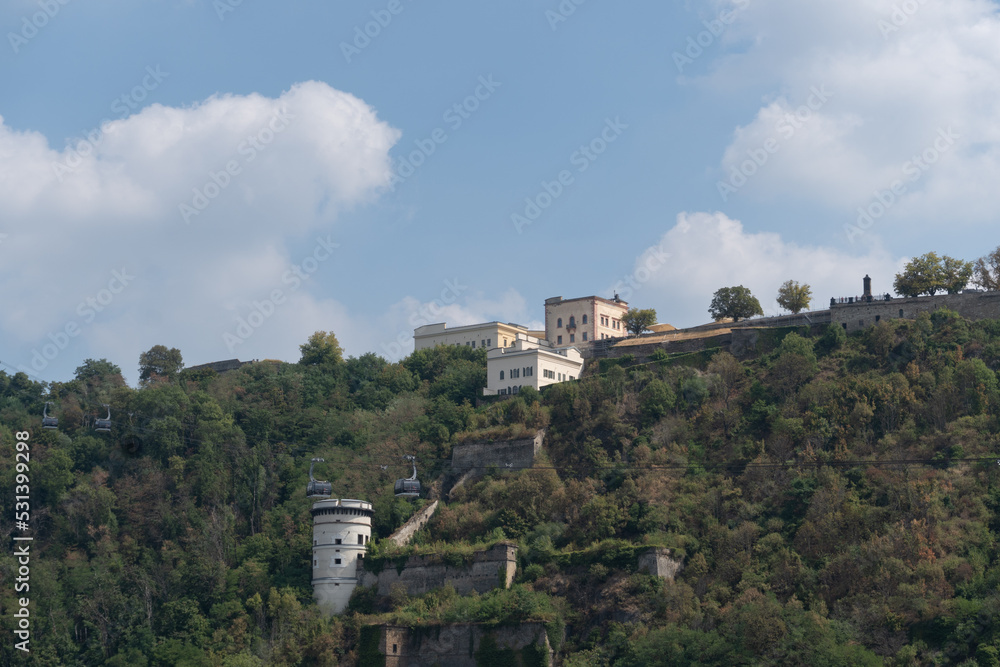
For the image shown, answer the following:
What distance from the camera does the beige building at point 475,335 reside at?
98.6 metres

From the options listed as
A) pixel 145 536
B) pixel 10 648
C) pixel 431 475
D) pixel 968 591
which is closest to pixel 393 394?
pixel 431 475

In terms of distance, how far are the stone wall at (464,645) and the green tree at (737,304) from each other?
1319 inches

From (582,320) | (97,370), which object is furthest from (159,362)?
(582,320)

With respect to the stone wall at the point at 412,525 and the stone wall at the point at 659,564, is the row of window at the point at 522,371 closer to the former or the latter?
the stone wall at the point at 412,525

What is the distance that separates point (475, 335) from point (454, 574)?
33.9 meters

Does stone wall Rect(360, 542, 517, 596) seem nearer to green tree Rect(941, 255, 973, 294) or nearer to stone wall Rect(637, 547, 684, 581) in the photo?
stone wall Rect(637, 547, 684, 581)

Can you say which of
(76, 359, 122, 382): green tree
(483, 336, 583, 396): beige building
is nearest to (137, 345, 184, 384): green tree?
(76, 359, 122, 382): green tree

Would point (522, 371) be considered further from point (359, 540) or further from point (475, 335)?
point (359, 540)

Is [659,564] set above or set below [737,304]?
below

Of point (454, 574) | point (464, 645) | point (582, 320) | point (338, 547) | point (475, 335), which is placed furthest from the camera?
point (475, 335)

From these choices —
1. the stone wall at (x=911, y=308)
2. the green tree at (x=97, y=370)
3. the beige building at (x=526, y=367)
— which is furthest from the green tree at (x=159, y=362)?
the stone wall at (x=911, y=308)

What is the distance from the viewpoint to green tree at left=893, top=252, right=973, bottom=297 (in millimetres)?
79750

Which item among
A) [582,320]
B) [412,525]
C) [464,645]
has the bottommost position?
[464,645]

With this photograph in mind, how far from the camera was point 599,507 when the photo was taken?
67812 mm
